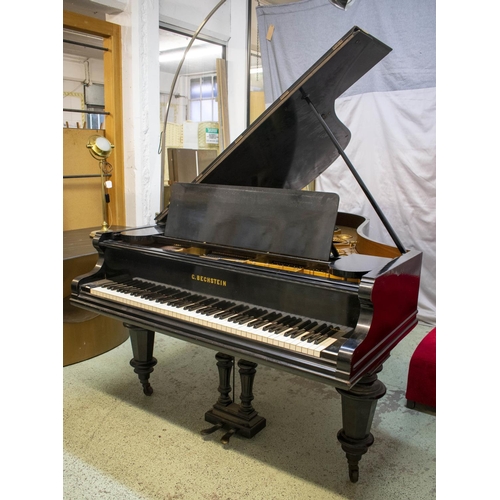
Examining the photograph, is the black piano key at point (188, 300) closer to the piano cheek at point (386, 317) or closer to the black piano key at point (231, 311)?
the black piano key at point (231, 311)

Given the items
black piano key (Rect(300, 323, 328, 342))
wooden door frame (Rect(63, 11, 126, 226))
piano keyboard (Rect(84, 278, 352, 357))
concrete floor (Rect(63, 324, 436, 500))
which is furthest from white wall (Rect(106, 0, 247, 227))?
→ black piano key (Rect(300, 323, 328, 342))

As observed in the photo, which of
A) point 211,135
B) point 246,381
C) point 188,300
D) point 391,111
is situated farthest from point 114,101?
point 246,381

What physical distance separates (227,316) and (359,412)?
2.27 feet

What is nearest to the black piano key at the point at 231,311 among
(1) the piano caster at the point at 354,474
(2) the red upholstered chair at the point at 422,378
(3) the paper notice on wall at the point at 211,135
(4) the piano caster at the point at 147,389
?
(1) the piano caster at the point at 354,474

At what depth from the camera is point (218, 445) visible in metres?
2.53

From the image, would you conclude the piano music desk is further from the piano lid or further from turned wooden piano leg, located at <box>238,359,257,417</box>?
turned wooden piano leg, located at <box>238,359,257,417</box>

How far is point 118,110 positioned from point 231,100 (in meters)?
1.56

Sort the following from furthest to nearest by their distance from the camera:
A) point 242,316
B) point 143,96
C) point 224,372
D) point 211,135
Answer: point 211,135 → point 143,96 → point 224,372 → point 242,316

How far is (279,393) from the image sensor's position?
3.11 m

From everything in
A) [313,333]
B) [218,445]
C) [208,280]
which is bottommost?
[218,445]

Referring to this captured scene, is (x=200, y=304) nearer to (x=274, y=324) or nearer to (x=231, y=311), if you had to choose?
(x=231, y=311)

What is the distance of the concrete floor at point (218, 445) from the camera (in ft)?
7.21

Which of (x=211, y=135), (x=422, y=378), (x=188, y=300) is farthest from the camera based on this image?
(x=211, y=135)
